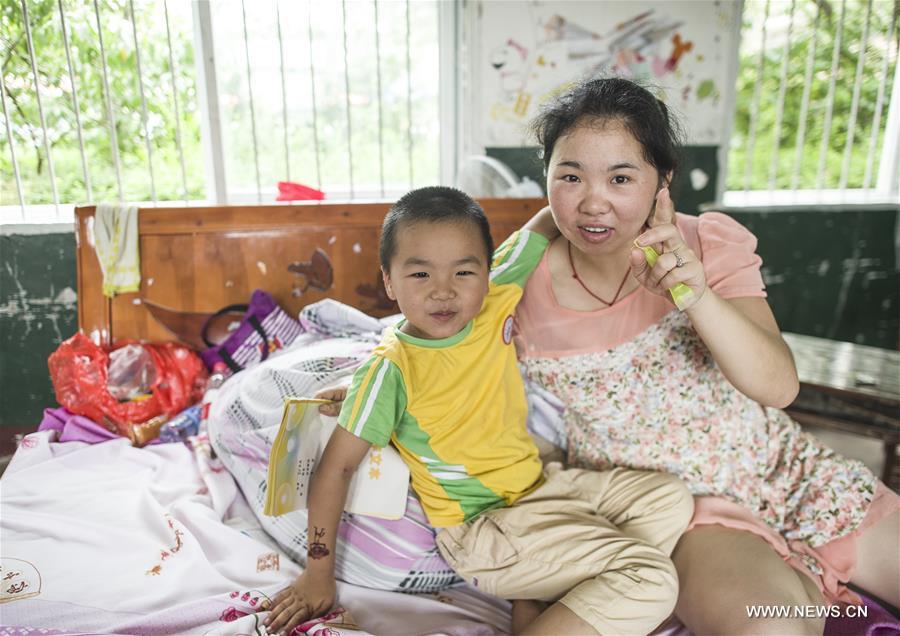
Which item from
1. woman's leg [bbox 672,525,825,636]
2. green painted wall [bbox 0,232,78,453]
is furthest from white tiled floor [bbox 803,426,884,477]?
green painted wall [bbox 0,232,78,453]

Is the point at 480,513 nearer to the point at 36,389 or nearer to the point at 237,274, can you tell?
the point at 237,274

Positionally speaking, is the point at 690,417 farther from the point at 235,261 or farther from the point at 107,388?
the point at 107,388

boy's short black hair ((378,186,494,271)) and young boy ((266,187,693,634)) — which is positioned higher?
boy's short black hair ((378,186,494,271))

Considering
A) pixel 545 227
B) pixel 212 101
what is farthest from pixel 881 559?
pixel 212 101

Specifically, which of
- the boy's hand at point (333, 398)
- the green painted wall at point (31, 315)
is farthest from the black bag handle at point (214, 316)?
the boy's hand at point (333, 398)

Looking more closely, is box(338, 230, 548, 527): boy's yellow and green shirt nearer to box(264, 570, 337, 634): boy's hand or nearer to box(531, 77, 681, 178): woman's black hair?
box(264, 570, 337, 634): boy's hand

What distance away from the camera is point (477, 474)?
1305 mm

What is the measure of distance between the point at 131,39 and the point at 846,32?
13.0 ft

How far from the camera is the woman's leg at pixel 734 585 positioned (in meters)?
1.09

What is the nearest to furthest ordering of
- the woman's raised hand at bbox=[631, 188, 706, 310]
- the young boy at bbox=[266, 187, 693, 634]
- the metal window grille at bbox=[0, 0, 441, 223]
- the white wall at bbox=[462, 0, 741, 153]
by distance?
the woman's raised hand at bbox=[631, 188, 706, 310] < the young boy at bbox=[266, 187, 693, 634] < the metal window grille at bbox=[0, 0, 441, 223] < the white wall at bbox=[462, 0, 741, 153]

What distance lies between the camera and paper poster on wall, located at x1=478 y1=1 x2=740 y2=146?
118 inches

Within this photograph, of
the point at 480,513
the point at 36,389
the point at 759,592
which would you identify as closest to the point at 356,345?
the point at 480,513

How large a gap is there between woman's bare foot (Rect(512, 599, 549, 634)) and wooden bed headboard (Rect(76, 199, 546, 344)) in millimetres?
1250

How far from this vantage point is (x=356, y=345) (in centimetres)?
178
